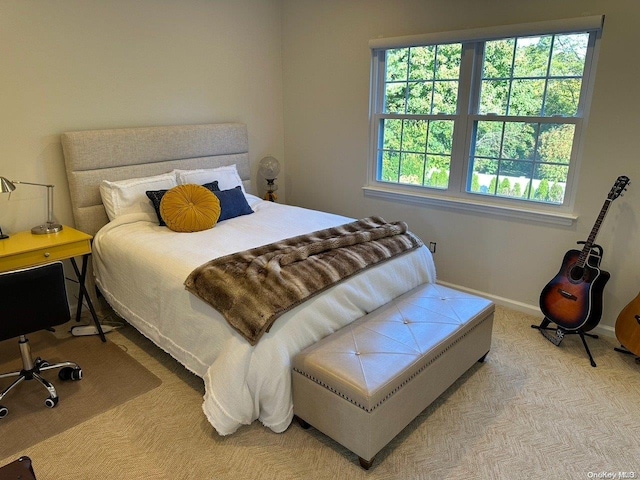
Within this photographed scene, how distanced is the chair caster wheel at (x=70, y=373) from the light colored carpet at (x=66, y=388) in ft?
0.09

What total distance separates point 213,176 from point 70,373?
1777mm

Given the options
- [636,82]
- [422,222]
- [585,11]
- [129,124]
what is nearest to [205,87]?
[129,124]

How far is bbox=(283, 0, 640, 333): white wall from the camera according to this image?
2789mm

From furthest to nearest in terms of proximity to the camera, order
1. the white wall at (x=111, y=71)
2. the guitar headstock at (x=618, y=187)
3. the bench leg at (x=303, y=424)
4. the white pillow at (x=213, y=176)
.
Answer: the white pillow at (x=213, y=176) < the white wall at (x=111, y=71) < the guitar headstock at (x=618, y=187) < the bench leg at (x=303, y=424)

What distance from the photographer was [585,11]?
109 inches

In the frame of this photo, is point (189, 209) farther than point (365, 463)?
Yes

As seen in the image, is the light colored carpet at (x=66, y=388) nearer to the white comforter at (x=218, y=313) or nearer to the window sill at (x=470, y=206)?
the white comforter at (x=218, y=313)

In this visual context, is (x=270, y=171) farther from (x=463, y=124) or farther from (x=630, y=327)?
(x=630, y=327)

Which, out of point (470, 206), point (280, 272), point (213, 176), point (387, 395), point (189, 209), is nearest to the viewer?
point (387, 395)

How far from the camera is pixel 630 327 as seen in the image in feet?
8.81

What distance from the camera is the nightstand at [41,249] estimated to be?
8.54 ft

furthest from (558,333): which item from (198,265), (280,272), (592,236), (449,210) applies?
(198,265)

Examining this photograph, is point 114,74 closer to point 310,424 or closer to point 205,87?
point 205,87

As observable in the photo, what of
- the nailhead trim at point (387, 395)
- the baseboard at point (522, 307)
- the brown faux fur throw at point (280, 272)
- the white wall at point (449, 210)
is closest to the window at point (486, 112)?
the white wall at point (449, 210)
